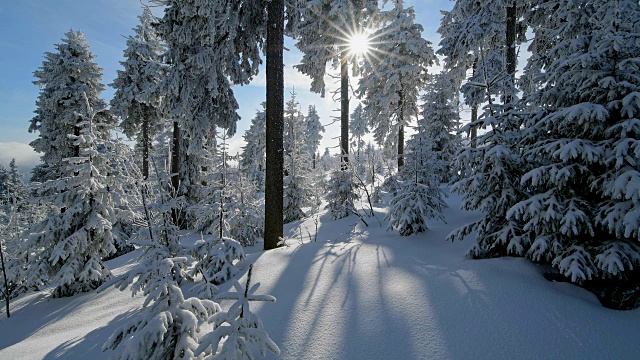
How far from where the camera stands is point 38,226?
758 cm

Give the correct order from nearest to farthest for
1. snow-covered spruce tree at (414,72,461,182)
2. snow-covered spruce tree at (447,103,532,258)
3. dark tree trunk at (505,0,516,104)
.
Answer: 1. snow-covered spruce tree at (447,103,532,258)
2. dark tree trunk at (505,0,516,104)
3. snow-covered spruce tree at (414,72,461,182)

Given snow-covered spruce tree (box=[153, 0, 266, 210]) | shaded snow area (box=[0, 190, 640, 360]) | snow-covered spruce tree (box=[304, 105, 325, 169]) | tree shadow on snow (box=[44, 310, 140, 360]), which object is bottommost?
tree shadow on snow (box=[44, 310, 140, 360])

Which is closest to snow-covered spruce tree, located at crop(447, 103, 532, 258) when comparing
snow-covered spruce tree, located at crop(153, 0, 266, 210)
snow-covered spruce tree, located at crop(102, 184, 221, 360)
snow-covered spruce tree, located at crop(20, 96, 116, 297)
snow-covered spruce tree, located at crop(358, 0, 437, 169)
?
snow-covered spruce tree, located at crop(102, 184, 221, 360)

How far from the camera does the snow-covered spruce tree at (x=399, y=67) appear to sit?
675 inches

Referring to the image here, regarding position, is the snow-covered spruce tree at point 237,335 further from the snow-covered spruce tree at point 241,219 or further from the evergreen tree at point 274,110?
the snow-covered spruce tree at point 241,219

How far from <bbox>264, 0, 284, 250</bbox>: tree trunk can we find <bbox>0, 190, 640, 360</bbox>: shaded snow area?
1.57 meters

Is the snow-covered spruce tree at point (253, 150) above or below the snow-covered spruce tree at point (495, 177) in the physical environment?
above

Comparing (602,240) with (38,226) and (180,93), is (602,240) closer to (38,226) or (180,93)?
(180,93)

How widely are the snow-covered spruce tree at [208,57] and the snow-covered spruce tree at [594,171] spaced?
6.92 m

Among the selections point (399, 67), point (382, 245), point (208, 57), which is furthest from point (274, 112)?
point (399, 67)

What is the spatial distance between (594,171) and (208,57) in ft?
27.8

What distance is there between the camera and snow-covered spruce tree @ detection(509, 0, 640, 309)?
3594mm

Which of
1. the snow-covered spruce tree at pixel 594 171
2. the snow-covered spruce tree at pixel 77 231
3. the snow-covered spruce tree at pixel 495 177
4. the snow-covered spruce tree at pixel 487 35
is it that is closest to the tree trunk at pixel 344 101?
the snow-covered spruce tree at pixel 487 35

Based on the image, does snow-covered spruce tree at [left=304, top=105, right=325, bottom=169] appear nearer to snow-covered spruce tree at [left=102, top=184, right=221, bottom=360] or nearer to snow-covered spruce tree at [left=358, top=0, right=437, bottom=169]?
snow-covered spruce tree at [left=358, top=0, right=437, bottom=169]
